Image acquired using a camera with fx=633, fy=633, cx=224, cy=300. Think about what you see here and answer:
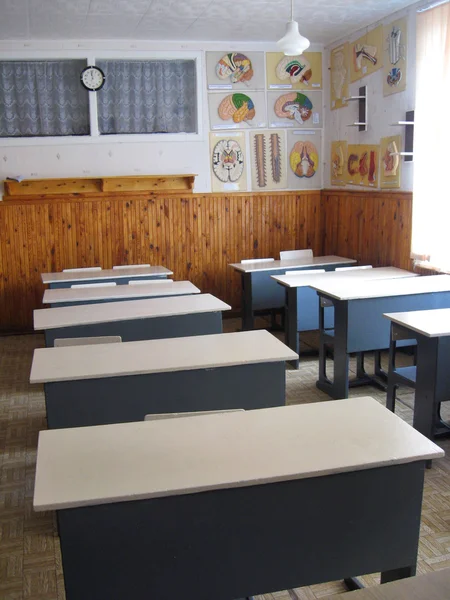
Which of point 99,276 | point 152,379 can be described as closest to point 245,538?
point 152,379

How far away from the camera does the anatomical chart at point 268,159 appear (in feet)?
24.0

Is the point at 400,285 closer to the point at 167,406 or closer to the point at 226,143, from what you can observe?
the point at 167,406

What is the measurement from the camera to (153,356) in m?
3.17

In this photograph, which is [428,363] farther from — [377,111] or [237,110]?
[237,110]

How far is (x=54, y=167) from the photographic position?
22.5ft

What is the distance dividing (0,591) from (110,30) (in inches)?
212

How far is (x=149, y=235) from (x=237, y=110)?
5.69ft

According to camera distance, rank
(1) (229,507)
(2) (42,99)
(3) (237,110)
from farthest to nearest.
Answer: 1. (3) (237,110)
2. (2) (42,99)
3. (1) (229,507)

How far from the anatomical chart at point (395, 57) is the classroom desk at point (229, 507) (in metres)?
4.57

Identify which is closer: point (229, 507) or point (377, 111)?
point (229, 507)

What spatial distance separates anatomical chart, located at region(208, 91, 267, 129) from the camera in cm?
712

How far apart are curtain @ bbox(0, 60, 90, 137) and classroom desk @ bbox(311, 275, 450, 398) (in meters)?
3.56

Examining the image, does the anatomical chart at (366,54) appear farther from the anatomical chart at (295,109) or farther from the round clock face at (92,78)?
the round clock face at (92,78)

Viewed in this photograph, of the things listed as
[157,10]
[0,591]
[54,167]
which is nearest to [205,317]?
[0,591]
